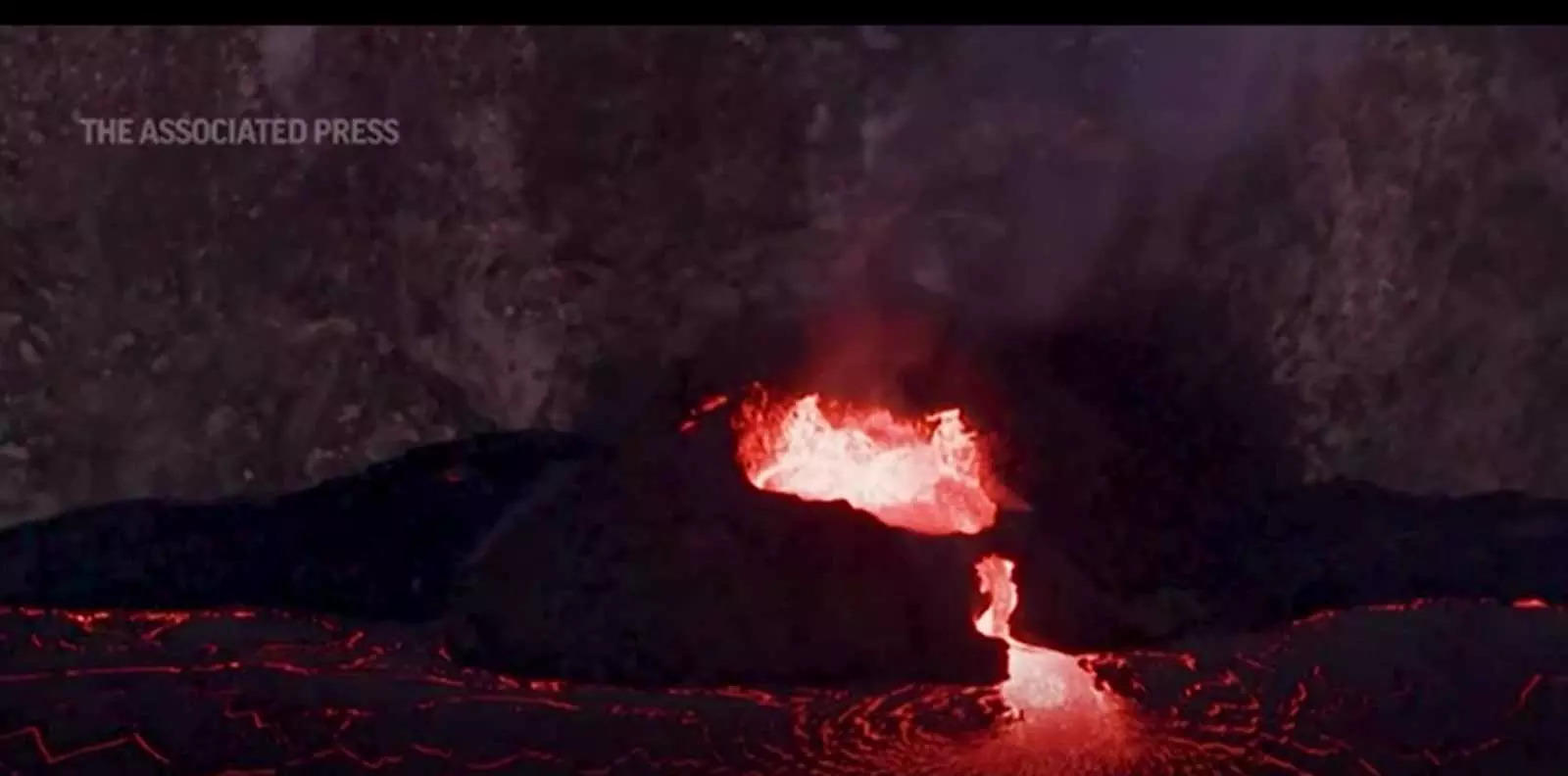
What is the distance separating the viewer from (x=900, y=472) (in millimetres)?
2172

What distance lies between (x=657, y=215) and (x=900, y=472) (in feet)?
1.67

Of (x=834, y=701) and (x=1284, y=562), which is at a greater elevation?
(x=1284, y=562)

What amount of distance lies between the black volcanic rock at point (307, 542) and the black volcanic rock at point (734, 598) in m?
0.12

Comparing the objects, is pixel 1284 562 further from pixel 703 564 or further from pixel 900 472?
pixel 703 564

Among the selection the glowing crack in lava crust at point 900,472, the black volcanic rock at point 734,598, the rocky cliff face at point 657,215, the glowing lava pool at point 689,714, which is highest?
the rocky cliff face at point 657,215

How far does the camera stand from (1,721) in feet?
6.86

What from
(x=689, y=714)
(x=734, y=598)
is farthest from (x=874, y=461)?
(x=689, y=714)

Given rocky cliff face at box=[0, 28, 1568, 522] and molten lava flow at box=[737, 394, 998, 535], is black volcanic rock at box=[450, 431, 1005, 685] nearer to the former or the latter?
molten lava flow at box=[737, 394, 998, 535]

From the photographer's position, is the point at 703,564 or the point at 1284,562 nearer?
the point at 703,564

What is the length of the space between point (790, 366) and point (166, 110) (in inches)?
37.1

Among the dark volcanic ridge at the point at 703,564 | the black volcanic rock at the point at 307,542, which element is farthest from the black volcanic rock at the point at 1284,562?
the black volcanic rock at the point at 307,542

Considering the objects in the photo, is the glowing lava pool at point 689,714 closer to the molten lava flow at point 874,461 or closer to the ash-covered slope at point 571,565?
the ash-covered slope at point 571,565

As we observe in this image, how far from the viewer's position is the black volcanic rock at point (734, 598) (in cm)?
208
